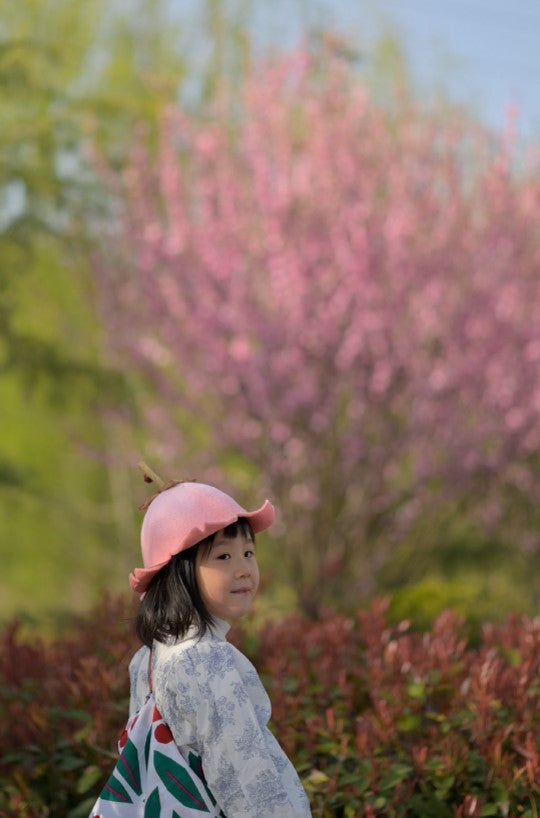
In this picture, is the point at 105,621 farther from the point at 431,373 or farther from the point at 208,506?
the point at 431,373

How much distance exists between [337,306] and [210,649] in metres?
8.03

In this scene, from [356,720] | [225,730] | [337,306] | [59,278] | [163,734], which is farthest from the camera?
[59,278]

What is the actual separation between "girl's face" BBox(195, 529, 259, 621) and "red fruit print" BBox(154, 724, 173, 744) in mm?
260

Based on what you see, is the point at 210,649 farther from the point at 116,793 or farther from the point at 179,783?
the point at 116,793

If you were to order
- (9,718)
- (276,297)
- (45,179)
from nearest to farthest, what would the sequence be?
(9,718) → (45,179) → (276,297)

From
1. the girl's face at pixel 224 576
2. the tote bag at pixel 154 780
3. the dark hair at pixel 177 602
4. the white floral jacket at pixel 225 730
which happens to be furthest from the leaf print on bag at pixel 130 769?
the girl's face at pixel 224 576

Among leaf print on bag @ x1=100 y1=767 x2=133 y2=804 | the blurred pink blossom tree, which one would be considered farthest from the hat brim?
the blurred pink blossom tree

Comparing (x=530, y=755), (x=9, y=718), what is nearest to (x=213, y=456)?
(x=9, y=718)

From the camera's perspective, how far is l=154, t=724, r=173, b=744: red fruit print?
2.36 meters

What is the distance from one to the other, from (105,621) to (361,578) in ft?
20.5

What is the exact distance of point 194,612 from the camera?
2412mm

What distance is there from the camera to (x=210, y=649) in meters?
2.34

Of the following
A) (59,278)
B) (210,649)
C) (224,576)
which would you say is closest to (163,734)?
(210,649)

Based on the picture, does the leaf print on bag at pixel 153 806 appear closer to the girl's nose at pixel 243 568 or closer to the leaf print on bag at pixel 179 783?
the leaf print on bag at pixel 179 783
